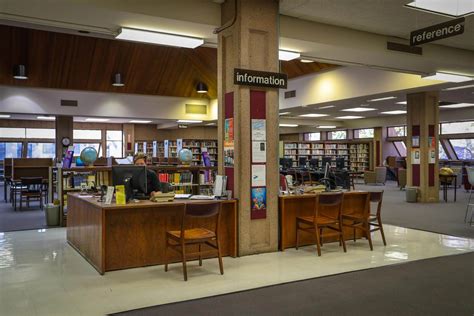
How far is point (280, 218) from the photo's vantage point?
6020 mm

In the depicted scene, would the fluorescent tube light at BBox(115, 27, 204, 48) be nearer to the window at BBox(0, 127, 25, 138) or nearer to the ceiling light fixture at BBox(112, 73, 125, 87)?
the ceiling light fixture at BBox(112, 73, 125, 87)

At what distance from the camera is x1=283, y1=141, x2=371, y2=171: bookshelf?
22.0 meters

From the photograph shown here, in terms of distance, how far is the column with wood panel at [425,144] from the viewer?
11703 millimetres

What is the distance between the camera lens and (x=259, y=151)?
5742 millimetres

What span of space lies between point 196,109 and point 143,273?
1112 cm

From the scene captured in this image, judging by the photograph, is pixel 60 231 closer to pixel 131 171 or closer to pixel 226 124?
pixel 131 171

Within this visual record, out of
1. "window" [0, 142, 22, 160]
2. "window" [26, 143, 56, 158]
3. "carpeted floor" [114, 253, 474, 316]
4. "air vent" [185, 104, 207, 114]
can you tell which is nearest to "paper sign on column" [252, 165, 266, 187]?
"carpeted floor" [114, 253, 474, 316]

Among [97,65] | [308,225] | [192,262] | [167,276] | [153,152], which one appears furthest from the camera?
[153,152]

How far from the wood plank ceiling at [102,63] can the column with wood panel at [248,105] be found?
22.0 feet

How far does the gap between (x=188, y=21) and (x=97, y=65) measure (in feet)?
25.6

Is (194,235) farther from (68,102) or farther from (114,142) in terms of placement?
(114,142)

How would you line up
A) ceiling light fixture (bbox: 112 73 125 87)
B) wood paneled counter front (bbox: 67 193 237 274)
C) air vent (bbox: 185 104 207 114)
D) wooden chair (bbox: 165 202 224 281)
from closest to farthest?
wooden chair (bbox: 165 202 224 281) → wood paneled counter front (bbox: 67 193 237 274) → ceiling light fixture (bbox: 112 73 125 87) → air vent (bbox: 185 104 207 114)

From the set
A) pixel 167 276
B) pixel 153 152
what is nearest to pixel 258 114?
pixel 167 276

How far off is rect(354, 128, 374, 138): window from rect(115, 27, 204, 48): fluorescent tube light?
1703 cm
